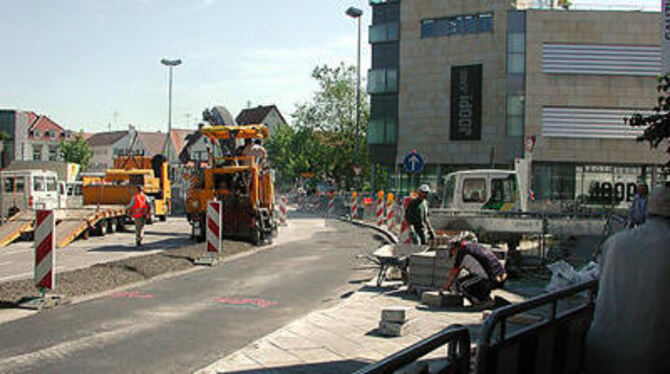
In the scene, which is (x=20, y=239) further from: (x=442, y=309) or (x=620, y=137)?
(x=620, y=137)

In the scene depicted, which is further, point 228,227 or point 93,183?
point 93,183

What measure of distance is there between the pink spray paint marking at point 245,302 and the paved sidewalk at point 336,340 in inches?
46.1

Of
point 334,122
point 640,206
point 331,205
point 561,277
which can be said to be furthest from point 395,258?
point 334,122

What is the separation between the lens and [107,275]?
41.2 feet

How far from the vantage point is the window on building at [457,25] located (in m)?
52.0

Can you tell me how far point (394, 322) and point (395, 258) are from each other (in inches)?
150

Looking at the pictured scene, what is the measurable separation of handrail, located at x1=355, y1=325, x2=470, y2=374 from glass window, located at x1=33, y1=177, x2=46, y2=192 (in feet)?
86.3

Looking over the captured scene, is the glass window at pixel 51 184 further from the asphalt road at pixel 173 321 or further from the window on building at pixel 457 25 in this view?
the window on building at pixel 457 25

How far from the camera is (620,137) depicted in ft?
158

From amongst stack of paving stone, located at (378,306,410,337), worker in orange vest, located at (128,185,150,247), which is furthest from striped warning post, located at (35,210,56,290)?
worker in orange vest, located at (128,185,150,247)

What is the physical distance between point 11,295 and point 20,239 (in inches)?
529

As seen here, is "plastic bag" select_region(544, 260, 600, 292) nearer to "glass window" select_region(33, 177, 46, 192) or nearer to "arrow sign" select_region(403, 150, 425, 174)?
"arrow sign" select_region(403, 150, 425, 174)

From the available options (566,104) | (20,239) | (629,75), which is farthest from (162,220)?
(629,75)

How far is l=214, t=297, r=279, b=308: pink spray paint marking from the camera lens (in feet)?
34.6
